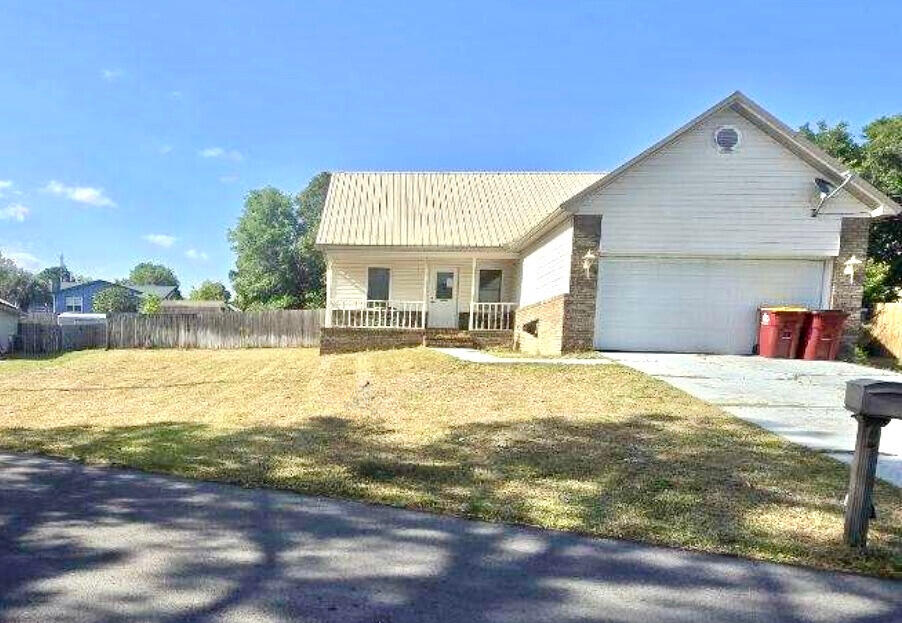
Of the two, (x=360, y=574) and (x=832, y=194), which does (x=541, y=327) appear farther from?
(x=360, y=574)

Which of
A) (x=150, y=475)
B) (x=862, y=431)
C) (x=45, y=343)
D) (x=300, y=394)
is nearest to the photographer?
(x=862, y=431)

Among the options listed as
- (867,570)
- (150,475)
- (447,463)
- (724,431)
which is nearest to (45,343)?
(150,475)

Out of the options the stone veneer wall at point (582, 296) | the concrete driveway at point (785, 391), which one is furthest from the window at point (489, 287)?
the concrete driveway at point (785, 391)

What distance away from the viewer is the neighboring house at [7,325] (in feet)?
77.5

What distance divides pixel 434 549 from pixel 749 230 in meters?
11.9

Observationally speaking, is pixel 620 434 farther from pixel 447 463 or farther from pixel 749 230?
pixel 749 230

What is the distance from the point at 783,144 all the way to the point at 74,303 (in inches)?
2821

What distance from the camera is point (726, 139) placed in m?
12.1

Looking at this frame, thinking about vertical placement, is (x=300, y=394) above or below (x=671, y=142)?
below

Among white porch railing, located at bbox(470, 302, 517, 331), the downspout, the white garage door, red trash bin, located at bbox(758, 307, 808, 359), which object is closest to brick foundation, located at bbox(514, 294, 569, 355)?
white porch railing, located at bbox(470, 302, 517, 331)

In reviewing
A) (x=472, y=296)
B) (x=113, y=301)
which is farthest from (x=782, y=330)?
(x=113, y=301)

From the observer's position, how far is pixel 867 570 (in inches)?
112

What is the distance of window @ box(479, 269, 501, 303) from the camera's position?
18406 mm

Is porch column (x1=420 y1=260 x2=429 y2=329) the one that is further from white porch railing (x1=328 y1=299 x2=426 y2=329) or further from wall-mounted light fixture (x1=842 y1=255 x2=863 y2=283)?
wall-mounted light fixture (x1=842 y1=255 x2=863 y2=283)
